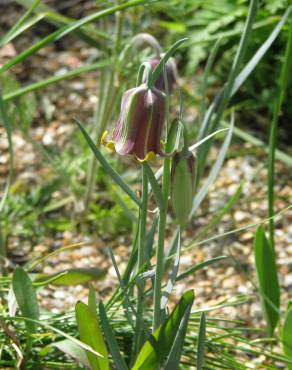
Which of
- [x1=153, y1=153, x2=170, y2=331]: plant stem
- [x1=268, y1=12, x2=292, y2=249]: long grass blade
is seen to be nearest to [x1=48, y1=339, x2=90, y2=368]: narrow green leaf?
[x1=153, y1=153, x2=170, y2=331]: plant stem

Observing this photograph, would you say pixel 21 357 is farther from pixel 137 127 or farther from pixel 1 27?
pixel 1 27

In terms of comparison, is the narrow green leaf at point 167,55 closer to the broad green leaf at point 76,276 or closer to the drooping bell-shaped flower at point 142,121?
the drooping bell-shaped flower at point 142,121

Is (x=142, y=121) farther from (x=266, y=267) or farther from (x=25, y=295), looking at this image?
(x=266, y=267)

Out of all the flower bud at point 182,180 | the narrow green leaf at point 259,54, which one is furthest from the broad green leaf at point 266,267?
the flower bud at point 182,180

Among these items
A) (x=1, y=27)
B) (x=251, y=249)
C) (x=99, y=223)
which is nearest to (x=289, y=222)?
(x=251, y=249)

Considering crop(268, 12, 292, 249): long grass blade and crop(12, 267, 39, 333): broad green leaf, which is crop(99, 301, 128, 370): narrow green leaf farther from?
crop(268, 12, 292, 249): long grass blade

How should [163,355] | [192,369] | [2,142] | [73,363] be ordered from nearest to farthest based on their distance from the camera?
[163,355]
[73,363]
[192,369]
[2,142]

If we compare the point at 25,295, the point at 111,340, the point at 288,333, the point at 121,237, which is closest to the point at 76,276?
the point at 25,295
